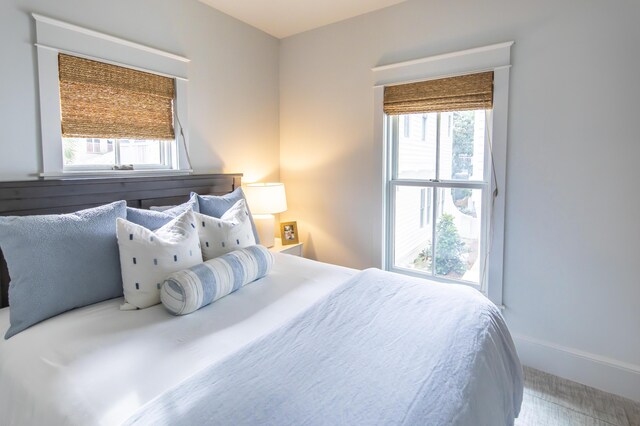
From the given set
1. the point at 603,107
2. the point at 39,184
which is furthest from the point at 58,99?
the point at 603,107

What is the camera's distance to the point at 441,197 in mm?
2736

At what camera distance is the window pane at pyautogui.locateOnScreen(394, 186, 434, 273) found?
2838 mm

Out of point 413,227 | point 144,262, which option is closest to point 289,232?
point 413,227

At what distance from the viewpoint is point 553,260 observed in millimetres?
2277

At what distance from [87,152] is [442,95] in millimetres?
2361

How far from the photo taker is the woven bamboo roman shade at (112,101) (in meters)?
2.04

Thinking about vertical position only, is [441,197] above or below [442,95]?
below

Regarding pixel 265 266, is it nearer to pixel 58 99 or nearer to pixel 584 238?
pixel 58 99

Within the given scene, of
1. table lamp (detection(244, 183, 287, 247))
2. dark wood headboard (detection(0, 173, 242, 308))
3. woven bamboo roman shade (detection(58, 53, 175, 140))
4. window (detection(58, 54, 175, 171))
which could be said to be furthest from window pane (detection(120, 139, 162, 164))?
table lamp (detection(244, 183, 287, 247))

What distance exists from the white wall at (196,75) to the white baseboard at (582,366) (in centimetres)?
249

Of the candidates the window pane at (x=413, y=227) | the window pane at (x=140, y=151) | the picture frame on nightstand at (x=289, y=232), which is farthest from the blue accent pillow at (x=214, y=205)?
the window pane at (x=413, y=227)

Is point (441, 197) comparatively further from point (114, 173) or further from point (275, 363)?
point (114, 173)

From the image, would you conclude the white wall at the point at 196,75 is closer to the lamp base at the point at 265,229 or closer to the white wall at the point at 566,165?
the lamp base at the point at 265,229

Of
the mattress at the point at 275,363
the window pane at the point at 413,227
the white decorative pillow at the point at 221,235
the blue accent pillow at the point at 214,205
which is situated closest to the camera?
the mattress at the point at 275,363
